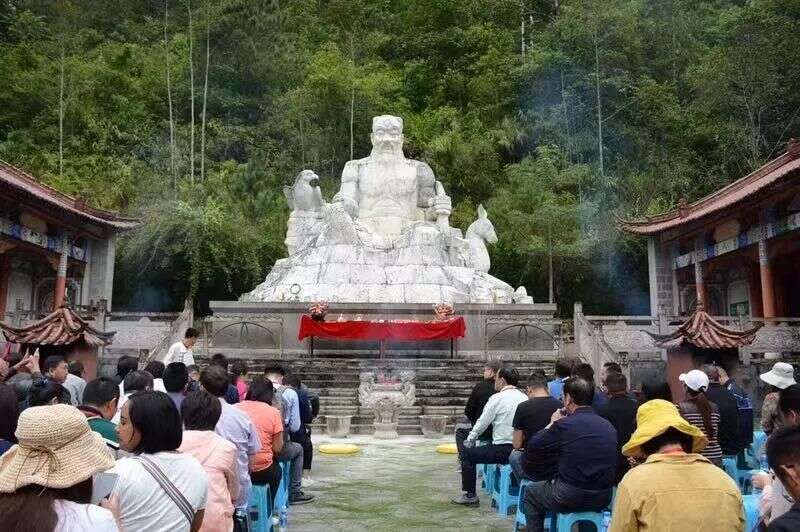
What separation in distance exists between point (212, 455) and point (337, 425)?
21.6 ft

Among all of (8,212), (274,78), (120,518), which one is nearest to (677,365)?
(120,518)

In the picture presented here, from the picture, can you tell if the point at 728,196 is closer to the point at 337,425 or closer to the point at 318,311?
the point at 318,311

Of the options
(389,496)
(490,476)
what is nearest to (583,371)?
(490,476)

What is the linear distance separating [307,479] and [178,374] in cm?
272

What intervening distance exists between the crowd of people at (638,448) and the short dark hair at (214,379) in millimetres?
1598

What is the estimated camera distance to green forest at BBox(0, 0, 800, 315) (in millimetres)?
22203

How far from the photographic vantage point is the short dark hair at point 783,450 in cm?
187

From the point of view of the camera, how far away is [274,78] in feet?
93.0

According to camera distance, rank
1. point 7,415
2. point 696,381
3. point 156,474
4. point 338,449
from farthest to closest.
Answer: point 338,449 → point 696,381 → point 7,415 → point 156,474

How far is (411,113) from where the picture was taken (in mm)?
29562

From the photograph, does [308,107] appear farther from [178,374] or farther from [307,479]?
[178,374]

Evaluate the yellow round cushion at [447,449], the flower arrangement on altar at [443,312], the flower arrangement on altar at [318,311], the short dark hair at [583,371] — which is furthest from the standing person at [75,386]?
the flower arrangement on altar at [443,312]

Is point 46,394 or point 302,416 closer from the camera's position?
point 46,394

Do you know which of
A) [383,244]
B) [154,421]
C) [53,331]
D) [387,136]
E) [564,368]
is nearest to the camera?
[154,421]
